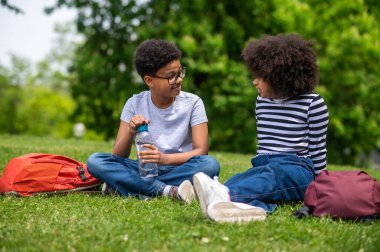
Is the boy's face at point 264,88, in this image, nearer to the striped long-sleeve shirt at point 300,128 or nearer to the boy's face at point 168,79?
the striped long-sleeve shirt at point 300,128

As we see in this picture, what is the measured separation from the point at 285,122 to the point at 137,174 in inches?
57.4

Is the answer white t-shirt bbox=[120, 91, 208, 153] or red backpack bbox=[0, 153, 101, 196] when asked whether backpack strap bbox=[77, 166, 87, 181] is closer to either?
red backpack bbox=[0, 153, 101, 196]

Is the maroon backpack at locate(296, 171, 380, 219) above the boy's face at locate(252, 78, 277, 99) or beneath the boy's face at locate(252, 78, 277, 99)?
beneath

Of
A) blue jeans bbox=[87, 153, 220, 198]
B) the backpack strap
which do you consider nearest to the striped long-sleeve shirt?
blue jeans bbox=[87, 153, 220, 198]

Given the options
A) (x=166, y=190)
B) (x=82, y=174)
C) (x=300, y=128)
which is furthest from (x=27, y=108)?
(x=300, y=128)

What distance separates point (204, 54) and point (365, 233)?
13.6m

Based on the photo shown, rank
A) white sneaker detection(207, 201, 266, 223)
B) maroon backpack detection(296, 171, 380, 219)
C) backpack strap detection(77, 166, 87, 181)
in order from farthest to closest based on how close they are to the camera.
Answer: backpack strap detection(77, 166, 87, 181) → maroon backpack detection(296, 171, 380, 219) → white sneaker detection(207, 201, 266, 223)

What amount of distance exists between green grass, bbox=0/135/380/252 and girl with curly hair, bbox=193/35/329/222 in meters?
0.25

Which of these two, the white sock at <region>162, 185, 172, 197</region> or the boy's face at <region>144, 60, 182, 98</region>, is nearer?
the white sock at <region>162, 185, 172, 197</region>

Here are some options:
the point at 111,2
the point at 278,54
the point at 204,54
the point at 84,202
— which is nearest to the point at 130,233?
the point at 84,202

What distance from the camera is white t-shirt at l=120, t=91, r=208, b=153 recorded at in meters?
5.16

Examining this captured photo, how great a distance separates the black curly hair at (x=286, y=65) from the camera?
467 cm

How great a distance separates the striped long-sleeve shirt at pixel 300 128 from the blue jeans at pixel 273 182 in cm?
10

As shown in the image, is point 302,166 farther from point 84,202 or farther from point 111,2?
point 111,2
